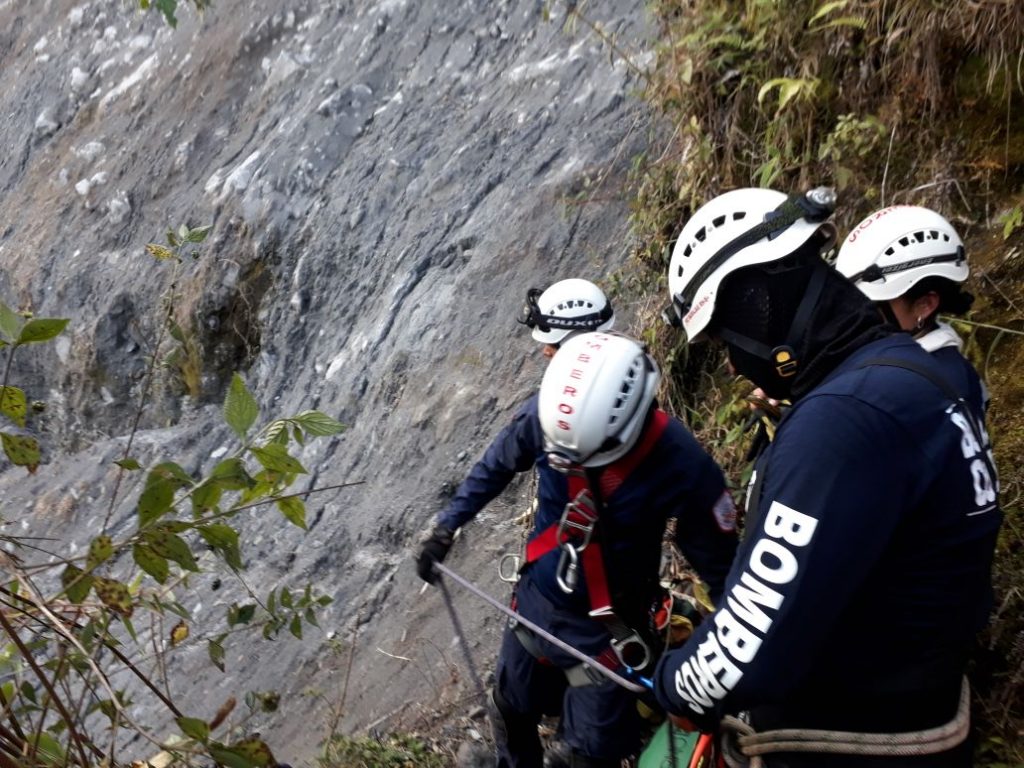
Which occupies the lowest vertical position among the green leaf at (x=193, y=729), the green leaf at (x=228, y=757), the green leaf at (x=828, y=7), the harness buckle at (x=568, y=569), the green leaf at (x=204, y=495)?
the harness buckle at (x=568, y=569)

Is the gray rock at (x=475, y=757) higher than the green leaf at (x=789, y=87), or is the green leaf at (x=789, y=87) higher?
the green leaf at (x=789, y=87)

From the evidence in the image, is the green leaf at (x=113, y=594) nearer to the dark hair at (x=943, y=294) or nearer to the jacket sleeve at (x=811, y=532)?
the jacket sleeve at (x=811, y=532)

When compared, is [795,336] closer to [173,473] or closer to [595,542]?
[595,542]

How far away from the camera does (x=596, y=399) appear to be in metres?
2.83

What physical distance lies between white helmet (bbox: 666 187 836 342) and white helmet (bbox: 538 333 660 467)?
55cm

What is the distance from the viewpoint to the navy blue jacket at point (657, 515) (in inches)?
120

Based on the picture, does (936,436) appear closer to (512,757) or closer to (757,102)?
(512,757)

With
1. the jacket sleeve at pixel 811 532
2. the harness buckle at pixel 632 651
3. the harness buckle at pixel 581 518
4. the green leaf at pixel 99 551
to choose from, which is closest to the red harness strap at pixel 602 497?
the harness buckle at pixel 581 518

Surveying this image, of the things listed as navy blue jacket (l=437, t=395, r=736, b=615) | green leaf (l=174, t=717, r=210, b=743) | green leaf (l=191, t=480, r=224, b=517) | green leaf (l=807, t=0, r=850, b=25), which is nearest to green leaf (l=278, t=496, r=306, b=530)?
green leaf (l=191, t=480, r=224, b=517)

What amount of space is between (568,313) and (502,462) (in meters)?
1.25

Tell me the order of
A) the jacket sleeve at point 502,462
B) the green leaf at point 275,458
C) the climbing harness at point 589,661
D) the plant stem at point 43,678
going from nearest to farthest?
the plant stem at point 43,678, the green leaf at point 275,458, the climbing harness at point 589,661, the jacket sleeve at point 502,462

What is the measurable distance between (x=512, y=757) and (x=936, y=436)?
104 inches

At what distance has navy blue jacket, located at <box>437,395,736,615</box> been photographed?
120 inches

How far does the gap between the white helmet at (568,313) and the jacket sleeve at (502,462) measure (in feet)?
3.19
